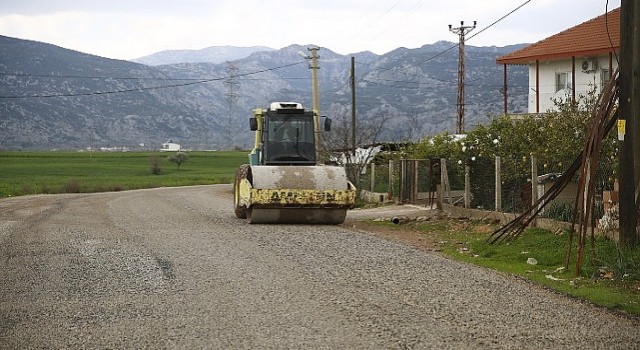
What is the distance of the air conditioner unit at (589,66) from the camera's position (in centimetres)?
3978

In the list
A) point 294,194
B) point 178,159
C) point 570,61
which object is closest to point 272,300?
point 294,194

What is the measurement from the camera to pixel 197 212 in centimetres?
2773

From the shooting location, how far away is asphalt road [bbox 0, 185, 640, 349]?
29.4 feet

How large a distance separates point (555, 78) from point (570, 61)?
1373 mm

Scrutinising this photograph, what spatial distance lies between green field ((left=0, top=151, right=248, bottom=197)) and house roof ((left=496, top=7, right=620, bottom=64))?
1127 inches

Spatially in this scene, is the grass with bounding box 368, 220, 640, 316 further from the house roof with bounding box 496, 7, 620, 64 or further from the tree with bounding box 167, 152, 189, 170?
the tree with bounding box 167, 152, 189, 170

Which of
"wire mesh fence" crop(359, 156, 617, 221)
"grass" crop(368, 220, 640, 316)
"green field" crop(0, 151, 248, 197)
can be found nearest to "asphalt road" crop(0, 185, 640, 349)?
"grass" crop(368, 220, 640, 316)

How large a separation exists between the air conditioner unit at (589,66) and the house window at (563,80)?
184 centimetres

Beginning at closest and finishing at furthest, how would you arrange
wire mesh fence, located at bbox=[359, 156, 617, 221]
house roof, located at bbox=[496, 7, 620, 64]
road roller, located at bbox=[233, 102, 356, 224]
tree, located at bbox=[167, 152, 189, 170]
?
wire mesh fence, located at bbox=[359, 156, 617, 221]
road roller, located at bbox=[233, 102, 356, 224]
house roof, located at bbox=[496, 7, 620, 64]
tree, located at bbox=[167, 152, 189, 170]

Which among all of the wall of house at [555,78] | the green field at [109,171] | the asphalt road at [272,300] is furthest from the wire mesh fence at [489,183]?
the green field at [109,171]

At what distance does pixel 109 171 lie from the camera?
94.3 meters

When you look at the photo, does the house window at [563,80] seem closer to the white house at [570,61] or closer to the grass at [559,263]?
the white house at [570,61]

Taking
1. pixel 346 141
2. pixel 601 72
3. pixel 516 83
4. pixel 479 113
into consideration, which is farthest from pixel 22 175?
pixel 516 83

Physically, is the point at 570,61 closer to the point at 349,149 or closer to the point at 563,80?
the point at 563,80
